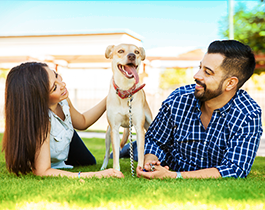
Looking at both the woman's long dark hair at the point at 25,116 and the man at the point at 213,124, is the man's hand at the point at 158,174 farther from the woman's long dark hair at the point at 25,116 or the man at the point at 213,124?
the woman's long dark hair at the point at 25,116

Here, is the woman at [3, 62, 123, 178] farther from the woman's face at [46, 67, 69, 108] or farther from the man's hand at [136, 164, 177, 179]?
the man's hand at [136, 164, 177, 179]

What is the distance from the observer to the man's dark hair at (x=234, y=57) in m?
2.78

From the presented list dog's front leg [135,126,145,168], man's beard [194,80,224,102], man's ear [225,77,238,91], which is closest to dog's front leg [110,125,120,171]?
dog's front leg [135,126,145,168]

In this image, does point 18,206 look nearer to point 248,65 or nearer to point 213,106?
point 213,106

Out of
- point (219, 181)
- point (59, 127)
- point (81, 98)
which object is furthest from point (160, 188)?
point (81, 98)

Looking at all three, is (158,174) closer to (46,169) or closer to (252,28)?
(46,169)

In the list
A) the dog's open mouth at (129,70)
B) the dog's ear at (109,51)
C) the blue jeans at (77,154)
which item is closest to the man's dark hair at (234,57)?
the dog's open mouth at (129,70)

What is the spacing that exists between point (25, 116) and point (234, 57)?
6.46 ft

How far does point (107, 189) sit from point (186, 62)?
11.7 meters

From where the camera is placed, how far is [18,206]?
→ 1.82m

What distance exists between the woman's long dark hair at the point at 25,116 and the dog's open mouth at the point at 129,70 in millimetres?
872

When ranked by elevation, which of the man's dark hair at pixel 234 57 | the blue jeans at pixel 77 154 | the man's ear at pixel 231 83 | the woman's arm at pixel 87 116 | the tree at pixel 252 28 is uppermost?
the tree at pixel 252 28

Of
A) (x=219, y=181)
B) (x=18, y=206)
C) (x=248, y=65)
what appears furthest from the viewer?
(x=248, y=65)

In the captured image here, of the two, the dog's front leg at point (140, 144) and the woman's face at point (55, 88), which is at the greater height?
the woman's face at point (55, 88)
